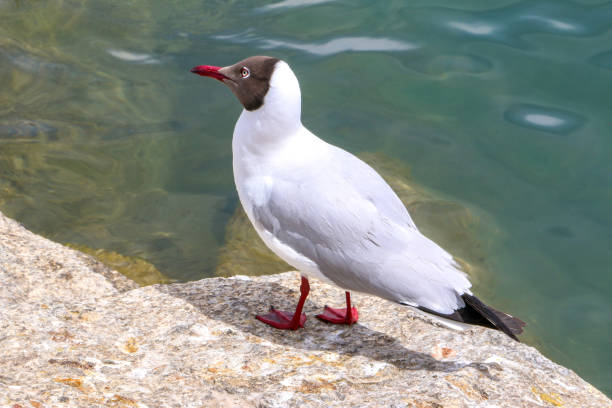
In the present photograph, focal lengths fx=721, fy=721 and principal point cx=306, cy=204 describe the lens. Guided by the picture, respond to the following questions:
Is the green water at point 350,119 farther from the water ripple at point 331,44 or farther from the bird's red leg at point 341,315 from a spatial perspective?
the bird's red leg at point 341,315

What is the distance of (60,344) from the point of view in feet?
10.4

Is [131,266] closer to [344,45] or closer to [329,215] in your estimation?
[329,215]

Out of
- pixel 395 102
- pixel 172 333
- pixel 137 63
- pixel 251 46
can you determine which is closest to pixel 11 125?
pixel 137 63

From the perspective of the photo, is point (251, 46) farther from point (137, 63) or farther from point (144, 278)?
point (144, 278)

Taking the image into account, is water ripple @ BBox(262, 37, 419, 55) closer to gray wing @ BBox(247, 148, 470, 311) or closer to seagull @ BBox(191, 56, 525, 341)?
seagull @ BBox(191, 56, 525, 341)

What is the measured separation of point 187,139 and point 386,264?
443 centimetres

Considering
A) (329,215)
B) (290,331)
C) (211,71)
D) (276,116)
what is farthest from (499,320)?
(211,71)

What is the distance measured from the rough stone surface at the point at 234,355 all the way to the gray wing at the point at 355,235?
0.40 m

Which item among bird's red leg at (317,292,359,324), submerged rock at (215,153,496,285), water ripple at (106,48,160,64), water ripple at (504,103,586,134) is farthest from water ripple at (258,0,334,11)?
bird's red leg at (317,292,359,324)

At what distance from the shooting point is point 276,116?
3.55 meters

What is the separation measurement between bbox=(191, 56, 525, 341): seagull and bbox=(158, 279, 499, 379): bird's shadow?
125 mm

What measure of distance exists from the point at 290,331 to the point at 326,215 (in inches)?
29.5

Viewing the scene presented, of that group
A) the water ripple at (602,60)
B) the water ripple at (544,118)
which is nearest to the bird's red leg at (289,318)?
the water ripple at (544,118)

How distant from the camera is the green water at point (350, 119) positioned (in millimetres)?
6207
